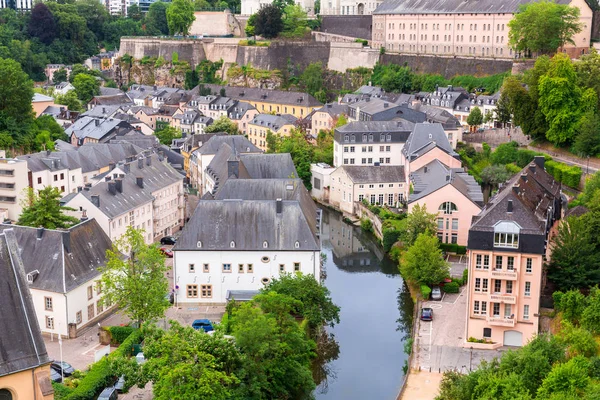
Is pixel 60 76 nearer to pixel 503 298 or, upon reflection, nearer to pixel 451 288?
pixel 451 288

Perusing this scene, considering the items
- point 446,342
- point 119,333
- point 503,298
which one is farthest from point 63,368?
point 503,298

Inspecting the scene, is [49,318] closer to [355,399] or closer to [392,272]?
[355,399]

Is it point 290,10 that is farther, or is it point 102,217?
point 290,10

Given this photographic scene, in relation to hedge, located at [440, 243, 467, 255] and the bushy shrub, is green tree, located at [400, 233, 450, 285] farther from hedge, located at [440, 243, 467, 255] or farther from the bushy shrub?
hedge, located at [440, 243, 467, 255]

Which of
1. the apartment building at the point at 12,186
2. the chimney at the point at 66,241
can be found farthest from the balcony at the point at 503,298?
the apartment building at the point at 12,186

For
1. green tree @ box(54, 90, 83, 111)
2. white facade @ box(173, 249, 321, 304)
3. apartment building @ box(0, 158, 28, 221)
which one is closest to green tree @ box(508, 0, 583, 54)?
white facade @ box(173, 249, 321, 304)

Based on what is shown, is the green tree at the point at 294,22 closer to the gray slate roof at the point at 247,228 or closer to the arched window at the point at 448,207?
the arched window at the point at 448,207

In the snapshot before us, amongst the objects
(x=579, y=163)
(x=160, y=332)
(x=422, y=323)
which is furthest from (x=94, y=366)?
(x=579, y=163)
